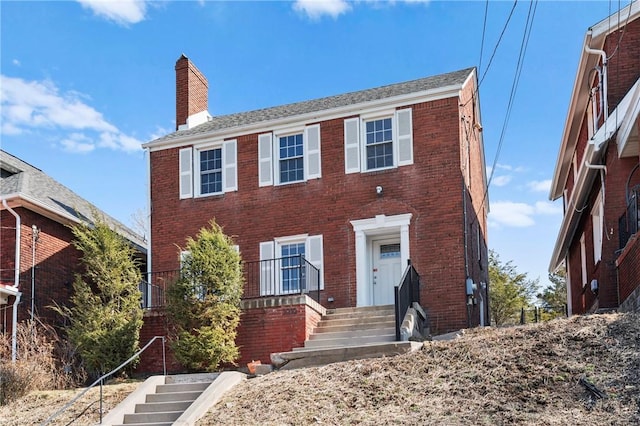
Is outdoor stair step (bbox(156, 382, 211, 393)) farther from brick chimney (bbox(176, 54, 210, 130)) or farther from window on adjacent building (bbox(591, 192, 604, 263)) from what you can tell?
brick chimney (bbox(176, 54, 210, 130))

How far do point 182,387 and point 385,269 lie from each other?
6.74 meters

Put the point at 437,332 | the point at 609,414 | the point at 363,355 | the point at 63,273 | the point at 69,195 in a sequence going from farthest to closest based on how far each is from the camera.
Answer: the point at 69,195 < the point at 63,273 < the point at 437,332 < the point at 363,355 < the point at 609,414

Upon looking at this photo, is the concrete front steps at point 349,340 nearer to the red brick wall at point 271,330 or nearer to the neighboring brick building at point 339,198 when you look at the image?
the red brick wall at point 271,330

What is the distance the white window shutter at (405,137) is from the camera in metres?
18.9

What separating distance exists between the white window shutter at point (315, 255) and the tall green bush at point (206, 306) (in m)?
2.94

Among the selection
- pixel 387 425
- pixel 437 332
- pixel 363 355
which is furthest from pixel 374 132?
pixel 387 425

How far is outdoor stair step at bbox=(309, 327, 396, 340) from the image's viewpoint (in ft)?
51.6

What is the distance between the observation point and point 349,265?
18.9 m

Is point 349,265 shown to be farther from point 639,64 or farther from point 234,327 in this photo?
point 639,64

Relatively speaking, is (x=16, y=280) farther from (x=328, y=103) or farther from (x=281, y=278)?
(x=328, y=103)

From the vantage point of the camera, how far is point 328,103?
2114 centimetres

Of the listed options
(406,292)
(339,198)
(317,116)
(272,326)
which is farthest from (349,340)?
(317,116)

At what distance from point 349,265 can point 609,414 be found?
33.0 ft

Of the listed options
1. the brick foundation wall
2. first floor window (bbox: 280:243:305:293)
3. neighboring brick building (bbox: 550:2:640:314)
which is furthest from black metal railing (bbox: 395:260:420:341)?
neighboring brick building (bbox: 550:2:640:314)
